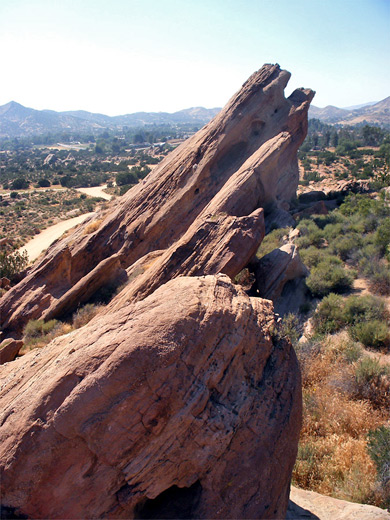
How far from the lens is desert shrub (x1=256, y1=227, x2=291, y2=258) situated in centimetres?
1413

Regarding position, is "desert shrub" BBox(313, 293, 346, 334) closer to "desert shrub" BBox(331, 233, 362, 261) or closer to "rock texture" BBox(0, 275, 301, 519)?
"desert shrub" BBox(331, 233, 362, 261)

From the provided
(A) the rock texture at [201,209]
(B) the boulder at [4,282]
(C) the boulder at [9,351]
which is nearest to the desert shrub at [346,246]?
(A) the rock texture at [201,209]

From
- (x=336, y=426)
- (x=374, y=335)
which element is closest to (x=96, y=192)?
(x=374, y=335)

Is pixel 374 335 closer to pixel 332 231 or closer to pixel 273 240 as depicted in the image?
pixel 273 240

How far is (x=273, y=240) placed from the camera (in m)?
14.9

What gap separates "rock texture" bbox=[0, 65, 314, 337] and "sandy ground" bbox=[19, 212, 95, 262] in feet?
32.7

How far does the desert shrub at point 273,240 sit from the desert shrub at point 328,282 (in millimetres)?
3066

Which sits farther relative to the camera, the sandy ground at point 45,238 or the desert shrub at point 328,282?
the sandy ground at point 45,238

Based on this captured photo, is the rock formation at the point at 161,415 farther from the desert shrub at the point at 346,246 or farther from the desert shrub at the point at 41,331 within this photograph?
the desert shrub at the point at 346,246

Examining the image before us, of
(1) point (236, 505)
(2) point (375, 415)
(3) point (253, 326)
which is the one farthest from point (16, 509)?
(2) point (375, 415)

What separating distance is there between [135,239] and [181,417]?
11.8 meters

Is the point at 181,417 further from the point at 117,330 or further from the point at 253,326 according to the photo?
the point at 253,326

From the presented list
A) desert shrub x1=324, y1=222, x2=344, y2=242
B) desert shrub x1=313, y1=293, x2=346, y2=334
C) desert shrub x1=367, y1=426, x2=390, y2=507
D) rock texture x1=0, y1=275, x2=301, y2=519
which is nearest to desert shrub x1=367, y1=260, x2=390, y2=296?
desert shrub x1=313, y1=293, x2=346, y2=334

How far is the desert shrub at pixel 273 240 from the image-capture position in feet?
46.4
